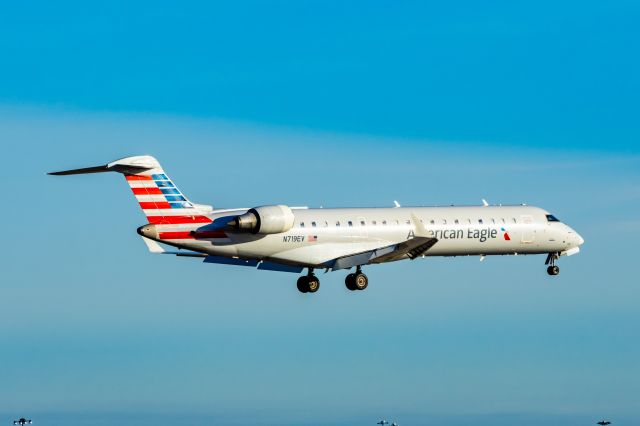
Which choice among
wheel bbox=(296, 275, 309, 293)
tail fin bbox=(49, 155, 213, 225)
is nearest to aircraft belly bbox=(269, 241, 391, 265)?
wheel bbox=(296, 275, 309, 293)

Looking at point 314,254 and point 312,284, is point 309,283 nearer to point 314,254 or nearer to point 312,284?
point 312,284

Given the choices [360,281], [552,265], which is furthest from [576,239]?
[360,281]

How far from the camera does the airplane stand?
2475 inches

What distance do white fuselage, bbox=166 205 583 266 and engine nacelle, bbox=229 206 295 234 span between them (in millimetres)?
868

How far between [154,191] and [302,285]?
33.4 feet

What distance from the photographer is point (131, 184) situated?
206 ft

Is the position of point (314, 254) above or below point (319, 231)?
below

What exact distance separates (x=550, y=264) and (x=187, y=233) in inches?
896

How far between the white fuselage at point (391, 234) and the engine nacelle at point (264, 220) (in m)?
0.87

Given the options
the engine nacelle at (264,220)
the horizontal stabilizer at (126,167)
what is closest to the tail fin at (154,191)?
the horizontal stabilizer at (126,167)

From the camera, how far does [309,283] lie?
68250 millimetres

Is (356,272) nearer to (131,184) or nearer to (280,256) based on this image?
(280,256)

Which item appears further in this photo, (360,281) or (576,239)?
(576,239)

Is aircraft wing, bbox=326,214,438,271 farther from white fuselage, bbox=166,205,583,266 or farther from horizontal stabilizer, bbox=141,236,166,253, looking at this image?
horizontal stabilizer, bbox=141,236,166,253
